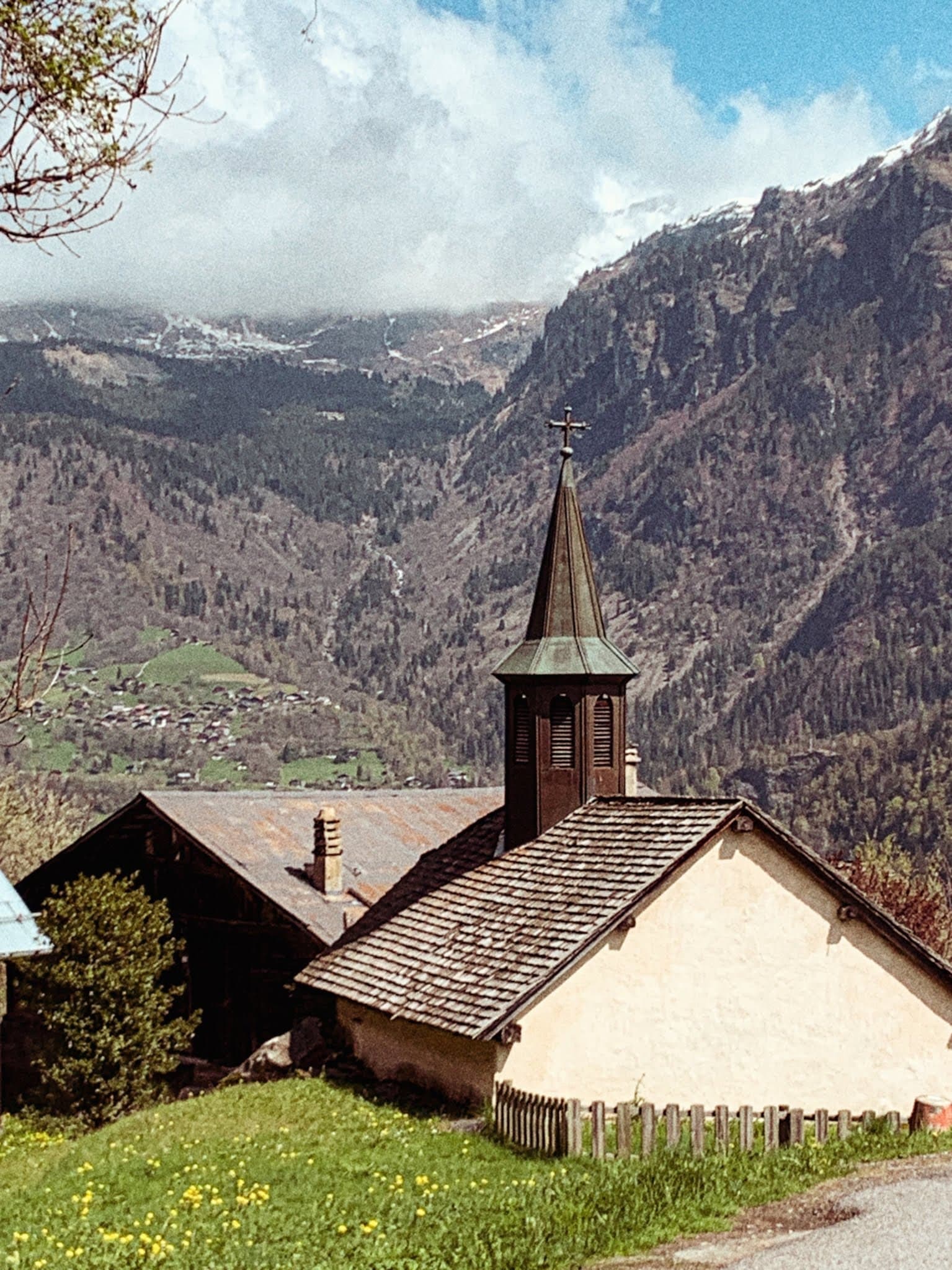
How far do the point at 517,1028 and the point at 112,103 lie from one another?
1549 centimetres

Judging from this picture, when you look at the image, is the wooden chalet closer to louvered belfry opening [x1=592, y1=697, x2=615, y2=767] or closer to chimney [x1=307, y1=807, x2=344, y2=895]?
chimney [x1=307, y1=807, x2=344, y2=895]

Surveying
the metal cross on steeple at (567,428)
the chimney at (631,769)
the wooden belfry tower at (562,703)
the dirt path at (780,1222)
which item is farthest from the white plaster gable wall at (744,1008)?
the metal cross on steeple at (567,428)

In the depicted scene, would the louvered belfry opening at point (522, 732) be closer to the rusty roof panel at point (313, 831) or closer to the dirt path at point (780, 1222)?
the rusty roof panel at point (313, 831)

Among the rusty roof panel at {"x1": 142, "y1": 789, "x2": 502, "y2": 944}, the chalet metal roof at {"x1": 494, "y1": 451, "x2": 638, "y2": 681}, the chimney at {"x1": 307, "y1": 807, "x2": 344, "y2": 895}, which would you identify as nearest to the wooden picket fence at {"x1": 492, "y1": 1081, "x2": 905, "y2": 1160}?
the chalet metal roof at {"x1": 494, "y1": 451, "x2": 638, "y2": 681}

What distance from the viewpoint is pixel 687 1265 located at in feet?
47.3

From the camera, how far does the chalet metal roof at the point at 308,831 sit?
3638 cm

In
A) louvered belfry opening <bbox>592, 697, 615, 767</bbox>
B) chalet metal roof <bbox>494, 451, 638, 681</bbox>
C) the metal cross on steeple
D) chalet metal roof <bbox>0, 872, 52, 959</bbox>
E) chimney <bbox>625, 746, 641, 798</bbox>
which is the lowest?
chalet metal roof <bbox>0, 872, 52, 959</bbox>

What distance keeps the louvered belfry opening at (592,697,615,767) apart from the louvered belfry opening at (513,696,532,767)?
3.68ft

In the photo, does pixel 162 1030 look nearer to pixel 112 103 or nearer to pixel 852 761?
pixel 112 103

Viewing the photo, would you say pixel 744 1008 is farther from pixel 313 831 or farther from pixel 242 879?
pixel 313 831

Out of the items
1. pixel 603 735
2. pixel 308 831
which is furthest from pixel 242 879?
pixel 603 735

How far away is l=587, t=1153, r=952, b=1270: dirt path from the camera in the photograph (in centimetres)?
1462

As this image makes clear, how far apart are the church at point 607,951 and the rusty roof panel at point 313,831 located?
3837mm

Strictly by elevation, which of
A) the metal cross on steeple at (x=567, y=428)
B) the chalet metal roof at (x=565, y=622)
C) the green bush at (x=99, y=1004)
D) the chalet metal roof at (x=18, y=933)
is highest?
the metal cross on steeple at (x=567, y=428)
